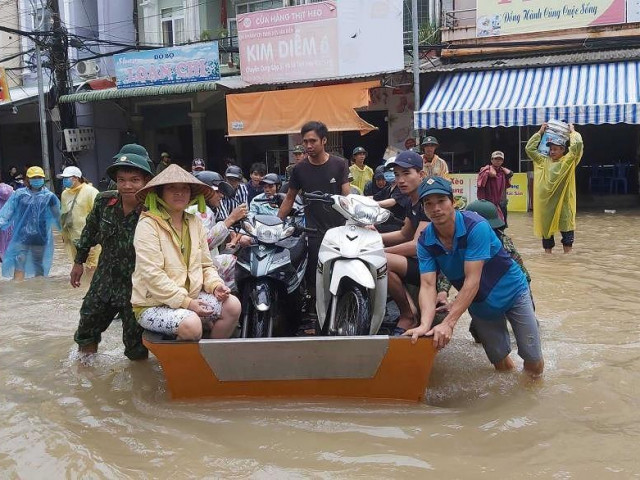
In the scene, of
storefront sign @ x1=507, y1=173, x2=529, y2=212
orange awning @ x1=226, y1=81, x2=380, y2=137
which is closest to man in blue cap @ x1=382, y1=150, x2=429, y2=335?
orange awning @ x1=226, y1=81, x2=380, y2=137

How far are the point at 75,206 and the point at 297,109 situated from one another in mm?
7451

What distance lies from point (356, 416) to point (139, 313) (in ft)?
4.51

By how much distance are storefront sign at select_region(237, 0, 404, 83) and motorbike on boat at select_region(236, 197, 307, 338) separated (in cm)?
918

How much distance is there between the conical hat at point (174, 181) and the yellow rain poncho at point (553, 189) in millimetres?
5454

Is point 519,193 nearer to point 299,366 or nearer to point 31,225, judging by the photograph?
point 31,225

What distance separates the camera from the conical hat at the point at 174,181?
12.2 ft

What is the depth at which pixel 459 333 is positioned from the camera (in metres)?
5.56

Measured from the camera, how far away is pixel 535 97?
12766 millimetres

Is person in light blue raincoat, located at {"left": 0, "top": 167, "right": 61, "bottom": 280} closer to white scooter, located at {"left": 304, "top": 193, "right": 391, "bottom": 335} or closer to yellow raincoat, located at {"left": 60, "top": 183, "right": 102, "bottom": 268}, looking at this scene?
yellow raincoat, located at {"left": 60, "top": 183, "right": 102, "bottom": 268}

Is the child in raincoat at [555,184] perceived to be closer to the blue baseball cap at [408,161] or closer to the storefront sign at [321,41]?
the blue baseball cap at [408,161]

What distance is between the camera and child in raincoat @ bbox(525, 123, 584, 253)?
8.14m

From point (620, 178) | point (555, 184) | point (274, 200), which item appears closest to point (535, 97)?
point (620, 178)

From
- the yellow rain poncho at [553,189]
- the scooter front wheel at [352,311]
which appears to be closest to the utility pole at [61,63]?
the yellow rain poncho at [553,189]

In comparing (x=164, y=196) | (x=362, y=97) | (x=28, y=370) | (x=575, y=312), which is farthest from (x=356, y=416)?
(x=362, y=97)
